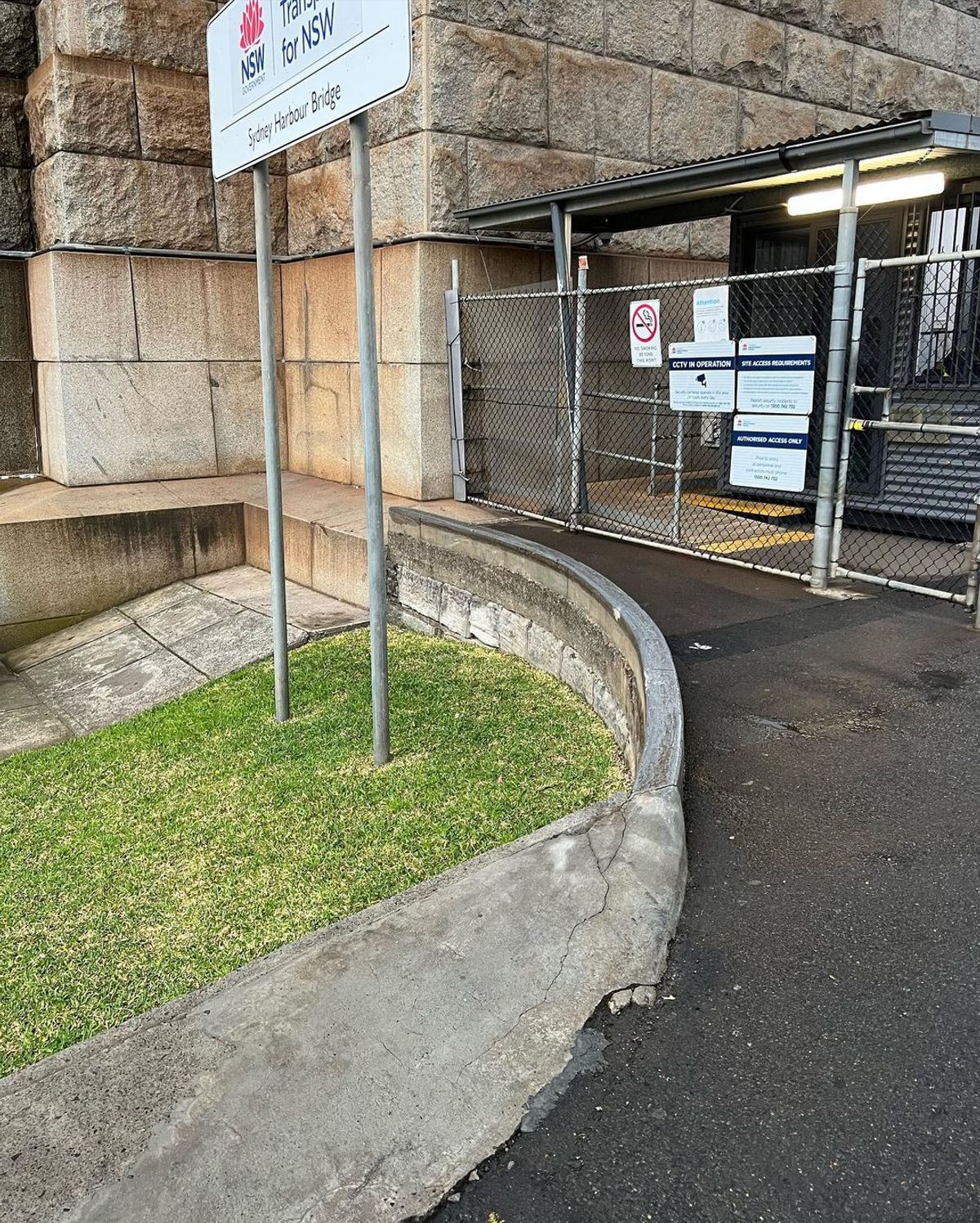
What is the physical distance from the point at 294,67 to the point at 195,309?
20.4 feet

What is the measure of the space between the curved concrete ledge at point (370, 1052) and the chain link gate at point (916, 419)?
15.4 ft

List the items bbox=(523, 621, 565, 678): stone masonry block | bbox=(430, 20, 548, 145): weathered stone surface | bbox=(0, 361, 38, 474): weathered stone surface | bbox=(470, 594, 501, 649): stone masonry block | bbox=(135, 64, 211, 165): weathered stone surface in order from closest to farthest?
bbox=(523, 621, 565, 678): stone masonry block → bbox=(470, 594, 501, 649): stone masonry block → bbox=(430, 20, 548, 145): weathered stone surface → bbox=(135, 64, 211, 165): weathered stone surface → bbox=(0, 361, 38, 474): weathered stone surface

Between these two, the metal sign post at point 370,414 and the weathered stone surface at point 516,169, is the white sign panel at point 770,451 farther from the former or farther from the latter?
the weathered stone surface at point 516,169

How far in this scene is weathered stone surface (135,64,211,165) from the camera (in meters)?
9.70

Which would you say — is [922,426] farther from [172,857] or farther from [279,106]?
[172,857]

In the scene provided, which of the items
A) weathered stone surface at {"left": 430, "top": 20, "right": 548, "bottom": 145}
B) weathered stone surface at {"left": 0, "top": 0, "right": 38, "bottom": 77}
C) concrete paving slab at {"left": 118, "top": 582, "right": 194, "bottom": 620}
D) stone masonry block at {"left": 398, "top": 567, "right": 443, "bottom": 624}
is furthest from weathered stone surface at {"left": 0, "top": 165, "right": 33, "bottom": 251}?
stone masonry block at {"left": 398, "top": 567, "right": 443, "bottom": 624}

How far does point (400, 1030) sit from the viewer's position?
2.76 meters

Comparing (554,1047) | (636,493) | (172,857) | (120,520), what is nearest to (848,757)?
(554,1047)

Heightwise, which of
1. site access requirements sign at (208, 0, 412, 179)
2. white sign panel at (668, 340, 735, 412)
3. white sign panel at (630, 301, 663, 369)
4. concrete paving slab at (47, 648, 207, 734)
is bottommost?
concrete paving slab at (47, 648, 207, 734)

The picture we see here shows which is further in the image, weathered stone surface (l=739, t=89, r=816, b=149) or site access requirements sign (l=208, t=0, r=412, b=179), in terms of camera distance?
weathered stone surface (l=739, t=89, r=816, b=149)

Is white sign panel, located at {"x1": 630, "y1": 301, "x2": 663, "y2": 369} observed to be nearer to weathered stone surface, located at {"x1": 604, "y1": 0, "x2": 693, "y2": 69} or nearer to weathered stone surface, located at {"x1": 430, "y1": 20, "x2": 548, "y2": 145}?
weathered stone surface, located at {"x1": 430, "y1": 20, "x2": 548, "y2": 145}

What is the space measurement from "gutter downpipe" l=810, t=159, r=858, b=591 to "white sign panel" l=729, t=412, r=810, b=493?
0.15m

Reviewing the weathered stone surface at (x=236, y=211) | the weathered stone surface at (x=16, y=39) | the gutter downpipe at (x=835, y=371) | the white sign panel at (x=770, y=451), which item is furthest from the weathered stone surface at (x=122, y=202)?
the gutter downpipe at (x=835, y=371)

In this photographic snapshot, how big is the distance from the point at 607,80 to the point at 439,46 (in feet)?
6.34
